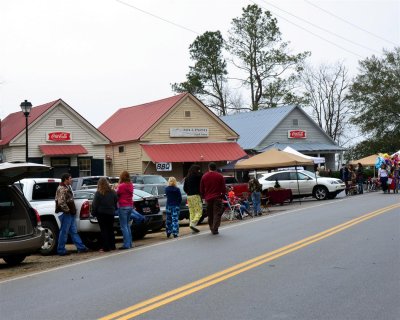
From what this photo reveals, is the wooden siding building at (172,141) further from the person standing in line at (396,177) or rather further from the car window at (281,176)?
the person standing in line at (396,177)

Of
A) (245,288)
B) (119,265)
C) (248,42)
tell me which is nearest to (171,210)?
(119,265)

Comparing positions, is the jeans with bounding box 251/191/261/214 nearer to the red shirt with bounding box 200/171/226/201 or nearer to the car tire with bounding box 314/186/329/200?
the red shirt with bounding box 200/171/226/201

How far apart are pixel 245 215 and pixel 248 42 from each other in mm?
38553

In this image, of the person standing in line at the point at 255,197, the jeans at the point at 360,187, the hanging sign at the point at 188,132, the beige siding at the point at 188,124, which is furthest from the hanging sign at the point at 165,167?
the person standing in line at the point at 255,197

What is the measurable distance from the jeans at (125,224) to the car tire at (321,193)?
16.4m

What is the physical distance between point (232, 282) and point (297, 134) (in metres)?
41.0

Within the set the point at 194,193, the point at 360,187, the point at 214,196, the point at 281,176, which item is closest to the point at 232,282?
the point at 214,196

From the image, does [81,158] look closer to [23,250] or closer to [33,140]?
[33,140]

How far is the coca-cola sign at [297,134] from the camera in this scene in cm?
4822

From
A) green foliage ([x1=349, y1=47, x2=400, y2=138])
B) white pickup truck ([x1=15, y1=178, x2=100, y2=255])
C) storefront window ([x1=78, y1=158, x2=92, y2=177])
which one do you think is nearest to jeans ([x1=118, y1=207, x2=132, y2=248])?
white pickup truck ([x1=15, y1=178, x2=100, y2=255])

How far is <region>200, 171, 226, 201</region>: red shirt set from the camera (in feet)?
50.2

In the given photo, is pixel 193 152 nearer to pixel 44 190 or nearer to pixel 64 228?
pixel 44 190

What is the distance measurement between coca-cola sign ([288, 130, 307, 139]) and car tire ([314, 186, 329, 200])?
19.7m

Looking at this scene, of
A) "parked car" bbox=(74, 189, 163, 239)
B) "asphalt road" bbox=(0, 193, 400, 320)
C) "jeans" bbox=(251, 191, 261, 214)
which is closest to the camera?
"asphalt road" bbox=(0, 193, 400, 320)
